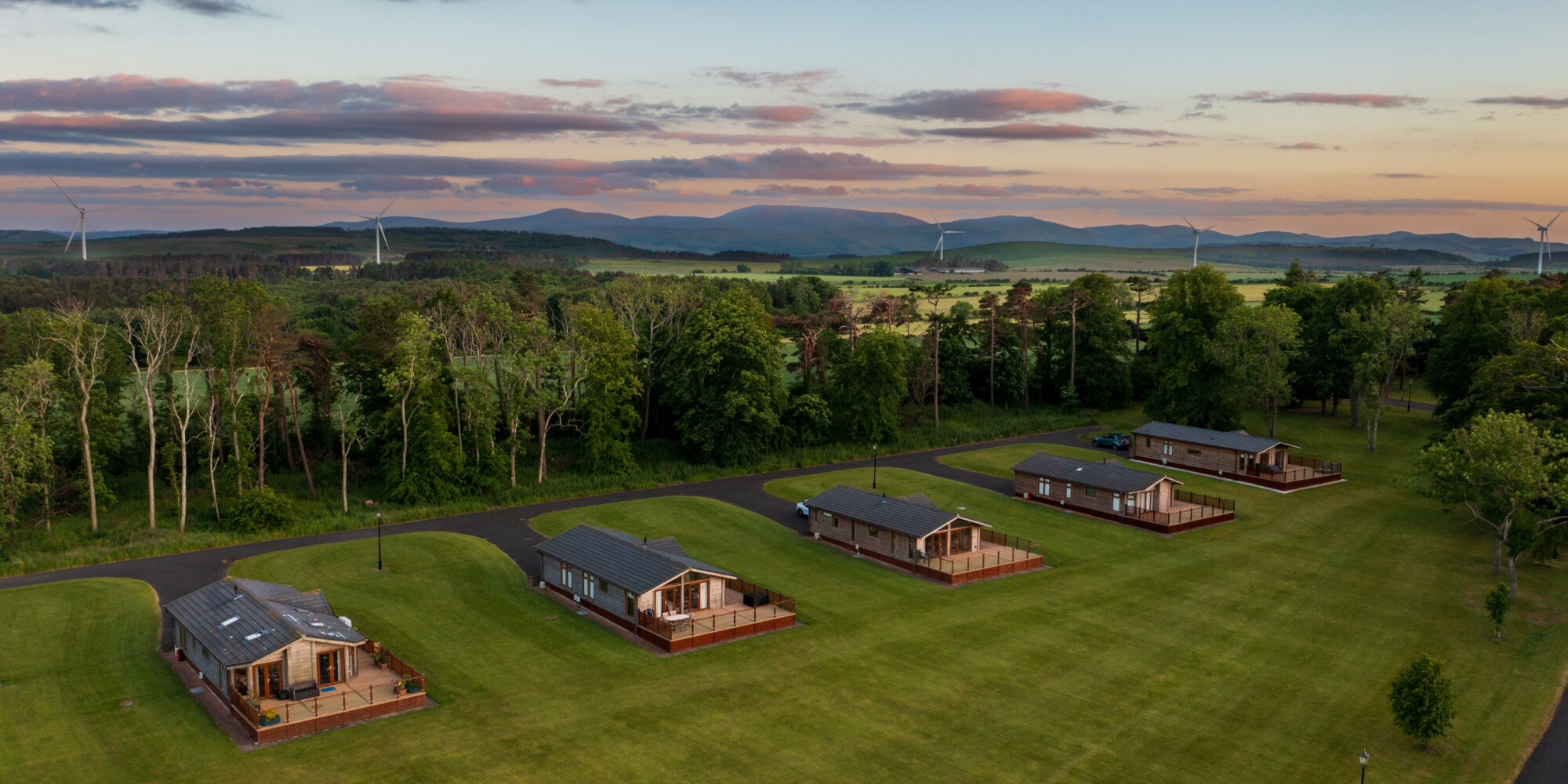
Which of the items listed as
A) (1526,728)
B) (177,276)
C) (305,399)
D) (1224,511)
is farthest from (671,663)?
(177,276)

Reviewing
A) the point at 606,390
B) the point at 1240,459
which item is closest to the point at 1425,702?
the point at 1240,459

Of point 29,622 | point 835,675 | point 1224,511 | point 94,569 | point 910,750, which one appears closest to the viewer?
point 910,750

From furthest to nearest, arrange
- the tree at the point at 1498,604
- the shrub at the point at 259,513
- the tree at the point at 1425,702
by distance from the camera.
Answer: the shrub at the point at 259,513 → the tree at the point at 1498,604 → the tree at the point at 1425,702

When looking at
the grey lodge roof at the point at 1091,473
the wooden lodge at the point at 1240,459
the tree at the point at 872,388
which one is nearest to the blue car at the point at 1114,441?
the wooden lodge at the point at 1240,459

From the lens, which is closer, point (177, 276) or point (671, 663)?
point (671, 663)

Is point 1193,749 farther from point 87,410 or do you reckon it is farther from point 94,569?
point 87,410

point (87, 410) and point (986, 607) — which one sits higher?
point (87, 410)

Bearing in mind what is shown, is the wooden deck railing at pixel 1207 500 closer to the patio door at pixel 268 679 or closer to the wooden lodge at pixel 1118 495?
the wooden lodge at pixel 1118 495

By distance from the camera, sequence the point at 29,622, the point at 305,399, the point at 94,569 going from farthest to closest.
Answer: the point at 305,399
the point at 94,569
the point at 29,622
